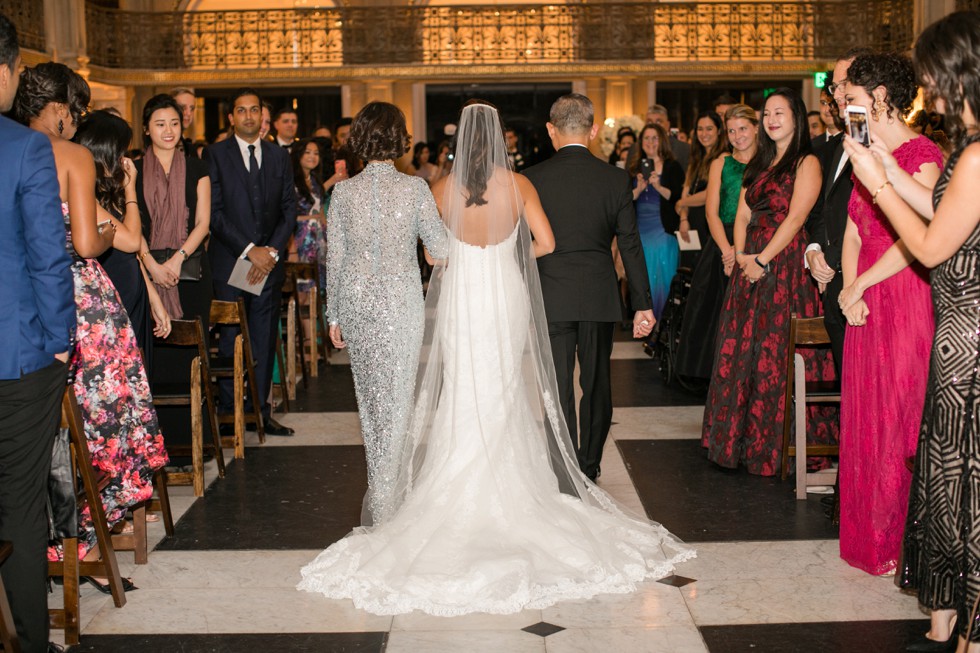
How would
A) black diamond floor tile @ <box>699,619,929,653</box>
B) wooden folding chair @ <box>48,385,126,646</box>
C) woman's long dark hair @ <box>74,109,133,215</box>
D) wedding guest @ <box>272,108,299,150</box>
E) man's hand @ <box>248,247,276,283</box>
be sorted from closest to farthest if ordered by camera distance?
black diamond floor tile @ <box>699,619,929,653</box>
wooden folding chair @ <box>48,385,126,646</box>
woman's long dark hair @ <box>74,109,133,215</box>
man's hand @ <box>248,247,276,283</box>
wedding guest @ <box>272,108,299,150</box>

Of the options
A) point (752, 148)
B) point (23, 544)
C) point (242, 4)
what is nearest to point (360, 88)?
point (242, 4)

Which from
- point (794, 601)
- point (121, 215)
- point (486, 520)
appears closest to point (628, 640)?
point (794, 601)

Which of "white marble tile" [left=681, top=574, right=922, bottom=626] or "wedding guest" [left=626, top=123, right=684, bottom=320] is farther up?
"wedding guest" [left=626, top=123, right=684, bottom=320]

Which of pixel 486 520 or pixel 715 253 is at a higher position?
pixel 715 253

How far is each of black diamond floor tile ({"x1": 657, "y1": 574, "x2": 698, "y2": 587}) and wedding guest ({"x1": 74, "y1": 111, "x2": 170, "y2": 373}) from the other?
2.46 metres

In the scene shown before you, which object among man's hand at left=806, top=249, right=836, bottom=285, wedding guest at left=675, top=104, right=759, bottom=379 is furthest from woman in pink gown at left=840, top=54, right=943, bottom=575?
wedding guest at left=675, top=104, right=759, bottom=379

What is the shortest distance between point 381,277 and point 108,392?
1.10m

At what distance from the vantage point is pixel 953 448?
10.1 ft

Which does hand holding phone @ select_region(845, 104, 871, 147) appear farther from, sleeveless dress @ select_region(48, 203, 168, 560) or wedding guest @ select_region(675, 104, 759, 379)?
sleeveless dress @ select_region(48, 203, 168, 560)

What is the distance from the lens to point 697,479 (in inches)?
208

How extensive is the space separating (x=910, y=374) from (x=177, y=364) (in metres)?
3.57

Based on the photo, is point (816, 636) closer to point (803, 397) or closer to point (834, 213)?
point (803, 397)

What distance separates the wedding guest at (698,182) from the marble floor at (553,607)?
3062 millimetres

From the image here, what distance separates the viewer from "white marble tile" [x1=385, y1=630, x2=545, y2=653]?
11.1 ft
